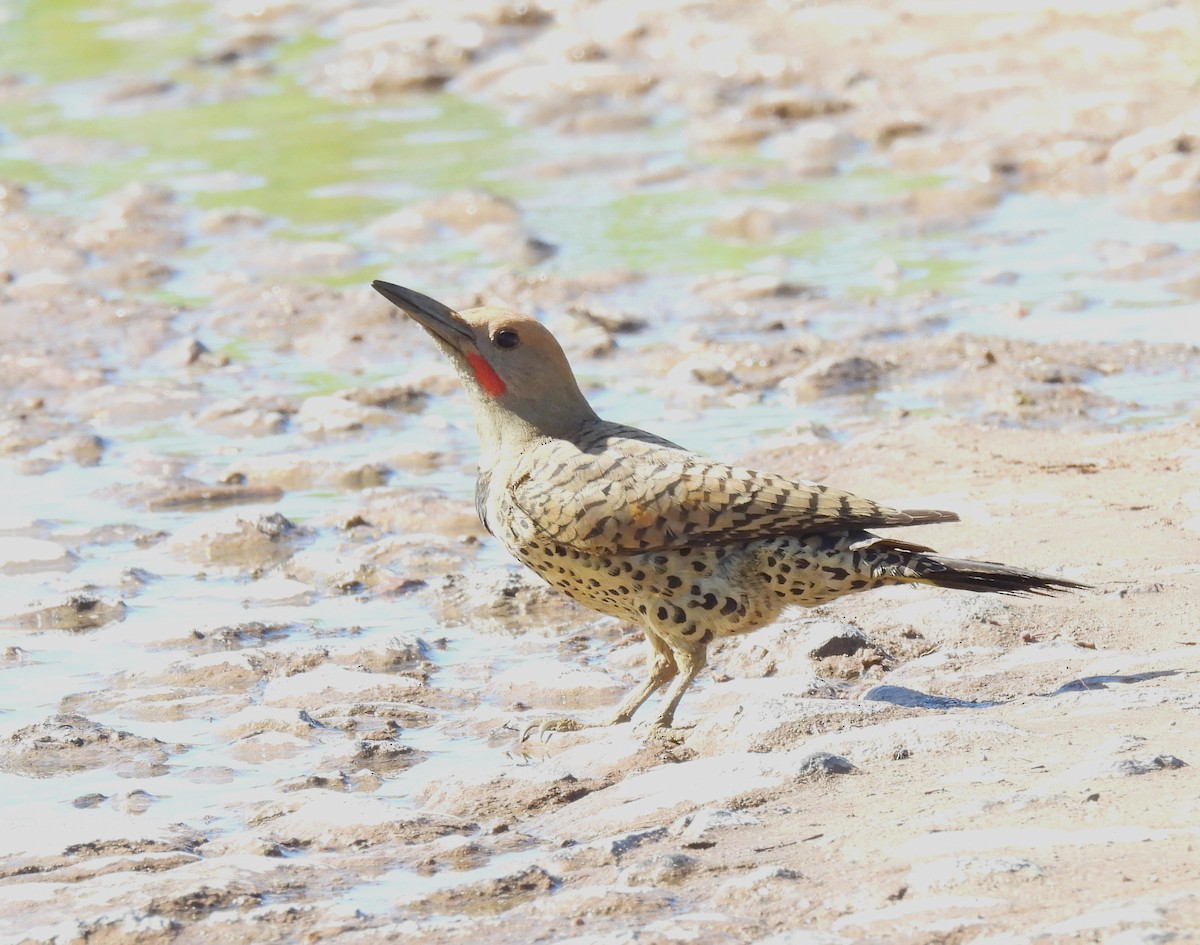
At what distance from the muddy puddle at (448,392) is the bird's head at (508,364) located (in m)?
0.77

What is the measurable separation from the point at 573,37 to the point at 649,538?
10675mm

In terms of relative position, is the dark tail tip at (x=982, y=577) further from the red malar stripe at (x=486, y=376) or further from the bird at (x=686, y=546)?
the red malar stripe at (x=486, y=376)

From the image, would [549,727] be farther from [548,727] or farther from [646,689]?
[646,689]

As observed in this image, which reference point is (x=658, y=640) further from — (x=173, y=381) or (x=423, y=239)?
(x=423, y=239)

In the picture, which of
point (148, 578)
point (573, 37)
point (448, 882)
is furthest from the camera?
point (573, 37)

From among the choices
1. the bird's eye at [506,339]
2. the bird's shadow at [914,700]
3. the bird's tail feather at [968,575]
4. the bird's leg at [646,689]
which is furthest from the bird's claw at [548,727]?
the bird's eye at [506,339]

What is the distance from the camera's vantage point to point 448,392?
29.3 feet

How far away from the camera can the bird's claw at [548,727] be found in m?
5.17

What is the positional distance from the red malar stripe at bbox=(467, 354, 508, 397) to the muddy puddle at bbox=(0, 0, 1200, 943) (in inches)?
33.5

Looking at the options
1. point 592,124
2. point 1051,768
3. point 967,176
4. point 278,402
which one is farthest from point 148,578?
point 592,124

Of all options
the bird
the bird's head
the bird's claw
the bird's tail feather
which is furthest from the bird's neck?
the bird's tail feather

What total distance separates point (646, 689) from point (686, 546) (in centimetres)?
51

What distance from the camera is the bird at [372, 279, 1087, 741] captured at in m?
4.99

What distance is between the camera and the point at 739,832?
410 cm
